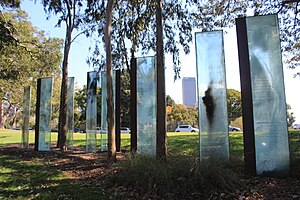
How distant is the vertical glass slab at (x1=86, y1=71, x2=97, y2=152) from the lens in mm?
11391

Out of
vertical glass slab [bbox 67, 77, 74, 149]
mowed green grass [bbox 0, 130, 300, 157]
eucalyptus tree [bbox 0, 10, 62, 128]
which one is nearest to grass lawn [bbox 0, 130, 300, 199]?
mowed green grass [bbox 0, 130, 300, 157]

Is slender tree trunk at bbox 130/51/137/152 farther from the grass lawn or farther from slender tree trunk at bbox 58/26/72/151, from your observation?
slender tree trunk at bbox 58/26/72/151

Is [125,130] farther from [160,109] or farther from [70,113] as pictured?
[160,109]

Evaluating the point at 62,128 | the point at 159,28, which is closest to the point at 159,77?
the point at 159,28

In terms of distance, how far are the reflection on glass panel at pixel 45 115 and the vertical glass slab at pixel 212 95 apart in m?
7.41

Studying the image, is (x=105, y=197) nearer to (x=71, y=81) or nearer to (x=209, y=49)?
(x=209, y=49)

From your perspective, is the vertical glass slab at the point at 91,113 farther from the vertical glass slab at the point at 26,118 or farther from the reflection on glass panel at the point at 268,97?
the reflection on glass panel at the point at 268,97

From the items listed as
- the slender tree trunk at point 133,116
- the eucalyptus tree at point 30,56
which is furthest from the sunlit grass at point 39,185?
the eucalyptus tree at point 30,56

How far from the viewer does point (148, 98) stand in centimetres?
907

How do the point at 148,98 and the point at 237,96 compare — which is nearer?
the point at 148,98

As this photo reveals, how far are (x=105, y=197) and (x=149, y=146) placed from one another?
4.21m

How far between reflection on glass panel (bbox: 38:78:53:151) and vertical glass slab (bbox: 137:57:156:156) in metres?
4.71

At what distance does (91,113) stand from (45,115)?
2.06 meters

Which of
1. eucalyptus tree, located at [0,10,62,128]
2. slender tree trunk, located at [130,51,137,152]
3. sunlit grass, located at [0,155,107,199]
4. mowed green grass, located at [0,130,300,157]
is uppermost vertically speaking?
eucalyptus tree, located at [0,10,62,128]
